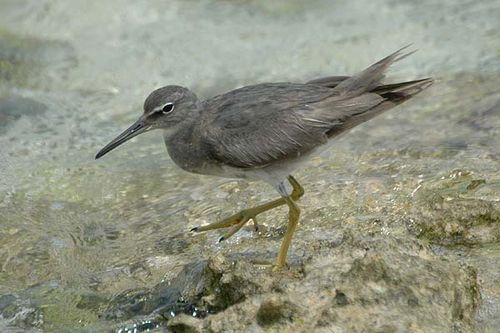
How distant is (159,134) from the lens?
10031mm

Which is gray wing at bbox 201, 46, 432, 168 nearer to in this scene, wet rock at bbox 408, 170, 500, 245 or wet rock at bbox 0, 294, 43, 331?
wet rock at bbox 408, 170, 500, 245

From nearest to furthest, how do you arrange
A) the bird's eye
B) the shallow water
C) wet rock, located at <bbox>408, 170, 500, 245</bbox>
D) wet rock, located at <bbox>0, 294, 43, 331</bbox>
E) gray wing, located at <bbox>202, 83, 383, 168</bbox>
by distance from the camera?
1. wet rock, located at <bbox>0, 294, 43, 331</bbox>
2. wet rock, located at <bbox>408, 170, 500, 245</bbox>
3. gray wing, located at <bbox>202, 83, 383, 168</bbox>
4. the bird's eye
5. the shallow water

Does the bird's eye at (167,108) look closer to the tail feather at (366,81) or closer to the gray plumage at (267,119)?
the gray plumage at (267,119)

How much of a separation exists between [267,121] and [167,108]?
793 millimetres

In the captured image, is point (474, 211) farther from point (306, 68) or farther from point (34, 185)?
point (306, 68)

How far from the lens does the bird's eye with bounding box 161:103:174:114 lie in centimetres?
673

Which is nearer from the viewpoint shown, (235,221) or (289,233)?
(289,233)

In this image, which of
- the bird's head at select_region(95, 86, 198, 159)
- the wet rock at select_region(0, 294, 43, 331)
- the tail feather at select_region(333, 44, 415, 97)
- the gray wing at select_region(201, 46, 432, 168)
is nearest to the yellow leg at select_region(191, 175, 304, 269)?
the gray wing at select_region(201, 46, 432, 168)

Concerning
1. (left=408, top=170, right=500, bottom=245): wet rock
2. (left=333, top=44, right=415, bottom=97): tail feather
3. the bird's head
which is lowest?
(left=408, top=170, right=500, bottom=245): wet rock

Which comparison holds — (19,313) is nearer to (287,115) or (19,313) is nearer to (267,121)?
(267,121)

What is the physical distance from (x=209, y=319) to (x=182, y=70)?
6.81 m

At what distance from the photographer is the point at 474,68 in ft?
34.8

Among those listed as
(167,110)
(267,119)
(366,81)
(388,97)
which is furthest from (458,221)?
(167,110)

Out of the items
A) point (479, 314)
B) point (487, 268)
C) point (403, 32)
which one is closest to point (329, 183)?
point (487, 268)
